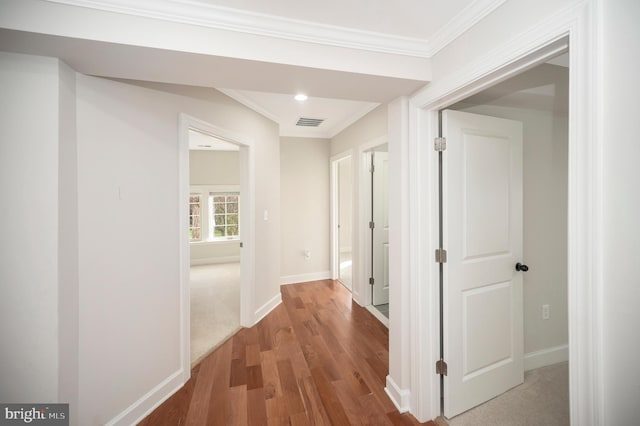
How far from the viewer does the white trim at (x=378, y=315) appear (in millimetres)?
3141

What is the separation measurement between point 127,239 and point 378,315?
2.80 m

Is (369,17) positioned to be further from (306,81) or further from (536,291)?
(536,291)

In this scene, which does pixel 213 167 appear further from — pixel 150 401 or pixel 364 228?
pixel 150 401

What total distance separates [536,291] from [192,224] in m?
6.26

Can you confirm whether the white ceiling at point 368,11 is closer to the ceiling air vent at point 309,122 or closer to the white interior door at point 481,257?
the white interior door at point 481,257

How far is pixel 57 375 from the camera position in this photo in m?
1.33

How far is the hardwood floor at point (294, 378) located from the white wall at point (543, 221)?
1363 mm

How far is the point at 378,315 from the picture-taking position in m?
3.33

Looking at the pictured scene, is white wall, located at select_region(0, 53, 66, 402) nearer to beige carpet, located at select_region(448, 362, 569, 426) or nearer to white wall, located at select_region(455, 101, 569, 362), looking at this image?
beige carpet, located at select_region(448, 362, 569, 426)

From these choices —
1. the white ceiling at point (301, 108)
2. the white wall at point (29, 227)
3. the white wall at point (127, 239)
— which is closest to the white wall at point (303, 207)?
the white ceiling at point (301, 108)

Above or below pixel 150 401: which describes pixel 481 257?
above

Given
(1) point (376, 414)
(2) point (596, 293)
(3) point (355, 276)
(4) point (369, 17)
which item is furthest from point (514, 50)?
(3) point (355, 276)

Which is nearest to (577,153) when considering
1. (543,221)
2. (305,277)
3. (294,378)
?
(543,221)

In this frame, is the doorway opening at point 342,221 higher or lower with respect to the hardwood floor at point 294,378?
higher
